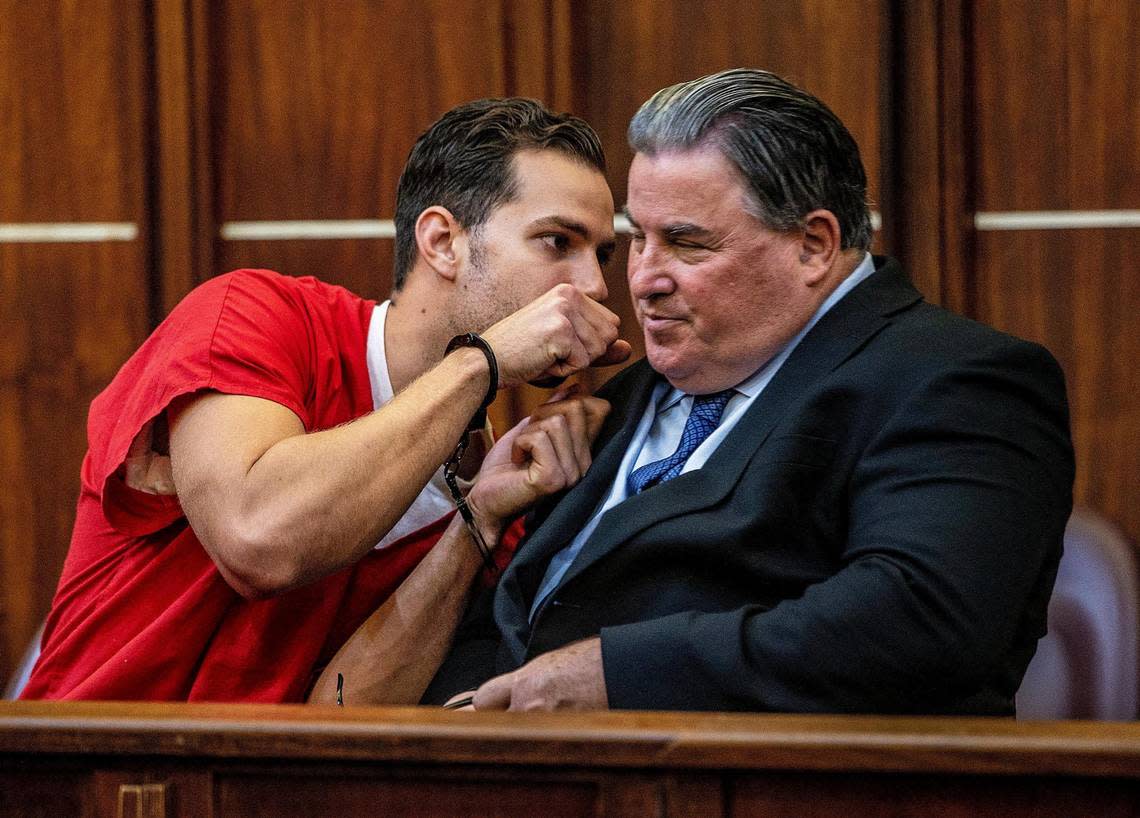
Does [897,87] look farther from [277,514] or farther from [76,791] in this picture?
[76,791]

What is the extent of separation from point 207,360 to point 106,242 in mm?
1170

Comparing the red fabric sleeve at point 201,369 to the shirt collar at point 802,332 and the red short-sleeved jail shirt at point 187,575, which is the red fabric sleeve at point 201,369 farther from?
the shirt collar at point 802,332

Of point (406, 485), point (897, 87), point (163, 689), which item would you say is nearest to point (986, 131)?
point (897, 87)

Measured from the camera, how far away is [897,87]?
258 cm

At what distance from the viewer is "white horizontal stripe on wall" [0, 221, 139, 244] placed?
2727mm

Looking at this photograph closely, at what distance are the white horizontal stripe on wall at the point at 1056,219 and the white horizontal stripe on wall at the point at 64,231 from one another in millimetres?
1739

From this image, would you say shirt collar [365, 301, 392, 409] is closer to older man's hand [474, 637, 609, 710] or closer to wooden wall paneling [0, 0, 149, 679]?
older man's hand [474, 637, 609, 710]

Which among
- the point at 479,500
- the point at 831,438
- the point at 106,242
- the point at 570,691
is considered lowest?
the point at 570,691

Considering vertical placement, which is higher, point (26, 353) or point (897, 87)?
point (897, 87)

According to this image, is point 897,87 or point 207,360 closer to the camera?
point 207,360

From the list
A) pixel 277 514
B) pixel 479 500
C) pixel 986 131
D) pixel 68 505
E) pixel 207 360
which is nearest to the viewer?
pixel 277 514

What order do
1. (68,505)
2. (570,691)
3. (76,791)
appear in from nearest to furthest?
(76,791), (570,691), (68,505)

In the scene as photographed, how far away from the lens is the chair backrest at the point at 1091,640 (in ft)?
6.73

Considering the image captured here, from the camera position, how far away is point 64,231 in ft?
8.96
